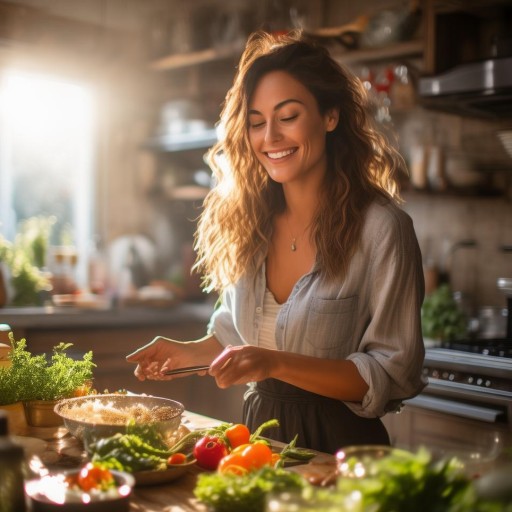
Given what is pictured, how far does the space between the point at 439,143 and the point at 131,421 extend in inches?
108

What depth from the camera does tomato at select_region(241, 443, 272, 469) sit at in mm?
1439

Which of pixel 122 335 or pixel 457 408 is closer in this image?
pixel 457 408

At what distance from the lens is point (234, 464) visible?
142 cm

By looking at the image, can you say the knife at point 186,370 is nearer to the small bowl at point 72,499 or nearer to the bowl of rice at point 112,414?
the bowl of rice at point 112,414

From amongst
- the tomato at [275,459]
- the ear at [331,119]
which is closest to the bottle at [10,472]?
the tomato at [275,459]

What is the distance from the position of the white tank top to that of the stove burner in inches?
46.2

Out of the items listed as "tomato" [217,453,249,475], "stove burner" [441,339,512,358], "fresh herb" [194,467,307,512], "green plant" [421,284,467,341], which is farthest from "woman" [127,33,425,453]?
"green plant" [421,284,467,341]

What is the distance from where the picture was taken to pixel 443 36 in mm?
3531

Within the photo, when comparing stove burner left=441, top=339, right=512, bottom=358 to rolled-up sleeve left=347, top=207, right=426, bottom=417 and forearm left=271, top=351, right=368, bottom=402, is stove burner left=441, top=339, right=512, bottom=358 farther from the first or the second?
forearm left=271, top=351, right=368, bottom=402

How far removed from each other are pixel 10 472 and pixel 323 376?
2.75 feet

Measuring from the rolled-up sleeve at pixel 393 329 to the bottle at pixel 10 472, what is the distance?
898 mm

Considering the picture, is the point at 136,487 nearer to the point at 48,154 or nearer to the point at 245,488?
the point at 245,488

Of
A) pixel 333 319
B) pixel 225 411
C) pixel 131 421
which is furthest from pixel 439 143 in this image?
pixel 131 421

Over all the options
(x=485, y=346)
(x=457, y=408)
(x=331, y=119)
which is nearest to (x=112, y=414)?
(x=331, y=119)
